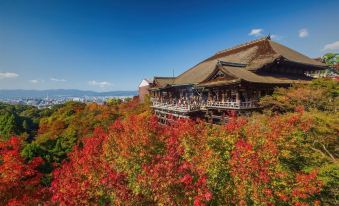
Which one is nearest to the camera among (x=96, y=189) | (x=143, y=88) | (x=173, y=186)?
(x=173, y=186)

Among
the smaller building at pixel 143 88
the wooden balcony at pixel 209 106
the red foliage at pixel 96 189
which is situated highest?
the smaller building at pixel 143 88

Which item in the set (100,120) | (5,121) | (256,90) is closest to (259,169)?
(256,90)

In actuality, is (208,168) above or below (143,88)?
below

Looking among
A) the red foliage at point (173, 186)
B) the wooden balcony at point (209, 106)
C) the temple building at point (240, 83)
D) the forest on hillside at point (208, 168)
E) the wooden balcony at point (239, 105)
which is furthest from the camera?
the temple building at point (240, 83)

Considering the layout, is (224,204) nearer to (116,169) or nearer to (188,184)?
(188,184)

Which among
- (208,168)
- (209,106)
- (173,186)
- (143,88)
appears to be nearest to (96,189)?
(173,186)

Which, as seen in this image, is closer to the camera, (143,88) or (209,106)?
(209,106)

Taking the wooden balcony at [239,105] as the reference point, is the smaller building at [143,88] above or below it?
above

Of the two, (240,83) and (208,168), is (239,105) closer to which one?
(240,83)

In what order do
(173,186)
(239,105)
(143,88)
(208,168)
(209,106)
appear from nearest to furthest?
(173,186)
(208,168)
(239,105)
(209,106)
(143,88)

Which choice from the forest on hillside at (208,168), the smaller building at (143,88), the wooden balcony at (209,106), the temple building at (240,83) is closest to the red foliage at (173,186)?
the forest on hillside at (208,168)

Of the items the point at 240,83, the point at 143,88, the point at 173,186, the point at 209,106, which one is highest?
the point at 143,88

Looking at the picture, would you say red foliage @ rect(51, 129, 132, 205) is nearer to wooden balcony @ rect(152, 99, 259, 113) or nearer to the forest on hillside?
the forest on hillside

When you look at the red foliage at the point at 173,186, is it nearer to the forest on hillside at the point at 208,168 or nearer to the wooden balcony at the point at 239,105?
the forest on hillside at the point at 208,168
